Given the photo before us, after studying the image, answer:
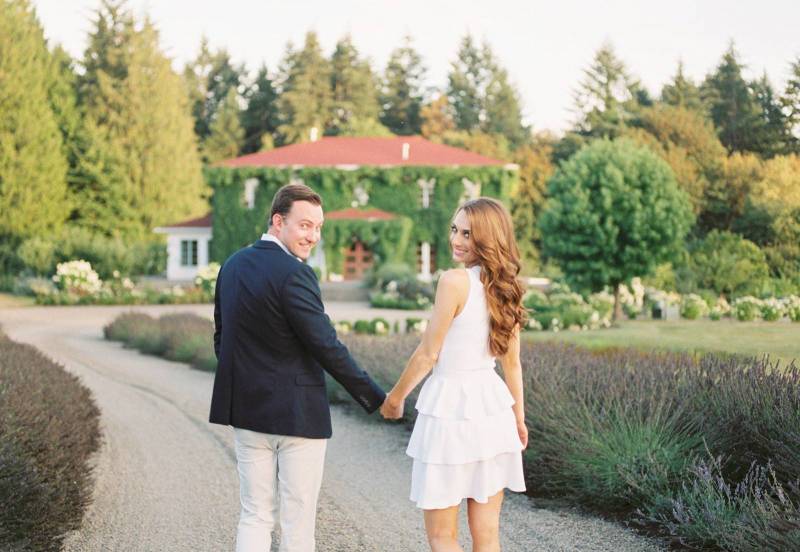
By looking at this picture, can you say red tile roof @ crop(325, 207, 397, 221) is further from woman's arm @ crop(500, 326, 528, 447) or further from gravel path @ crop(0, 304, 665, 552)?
woman's arm @ crop(500, 326, 528, 447)

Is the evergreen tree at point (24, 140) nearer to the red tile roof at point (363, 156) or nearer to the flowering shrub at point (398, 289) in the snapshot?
the red tile roof at point (363, 156)

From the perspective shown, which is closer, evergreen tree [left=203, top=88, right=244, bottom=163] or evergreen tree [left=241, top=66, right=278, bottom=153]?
evergreen tree [left=203, top=88, right=244, bottom=163]

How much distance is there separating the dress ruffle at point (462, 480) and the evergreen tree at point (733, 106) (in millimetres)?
9544

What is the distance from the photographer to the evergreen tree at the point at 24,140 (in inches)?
1605

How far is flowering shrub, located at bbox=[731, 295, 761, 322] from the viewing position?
1237 cm

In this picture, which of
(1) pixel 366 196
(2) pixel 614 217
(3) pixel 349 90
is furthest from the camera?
(3) pixel 349 90

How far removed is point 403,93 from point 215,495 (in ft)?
204

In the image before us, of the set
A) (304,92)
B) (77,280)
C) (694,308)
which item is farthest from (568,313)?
(304,92)

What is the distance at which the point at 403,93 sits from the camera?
220 feet

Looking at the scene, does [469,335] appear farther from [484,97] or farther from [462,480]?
[484,97]

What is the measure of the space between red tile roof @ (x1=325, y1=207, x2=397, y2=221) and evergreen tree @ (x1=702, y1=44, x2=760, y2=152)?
25.4 metres

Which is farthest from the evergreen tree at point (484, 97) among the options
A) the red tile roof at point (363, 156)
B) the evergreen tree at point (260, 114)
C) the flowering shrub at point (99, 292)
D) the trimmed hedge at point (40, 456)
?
the trimmed hedge at point (40, 456)

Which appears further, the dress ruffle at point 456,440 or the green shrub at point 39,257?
the green shrub at point 39,257

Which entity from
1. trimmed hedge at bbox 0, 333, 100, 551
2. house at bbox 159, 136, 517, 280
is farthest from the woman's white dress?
house at bbox 159, 136, 517, 280
